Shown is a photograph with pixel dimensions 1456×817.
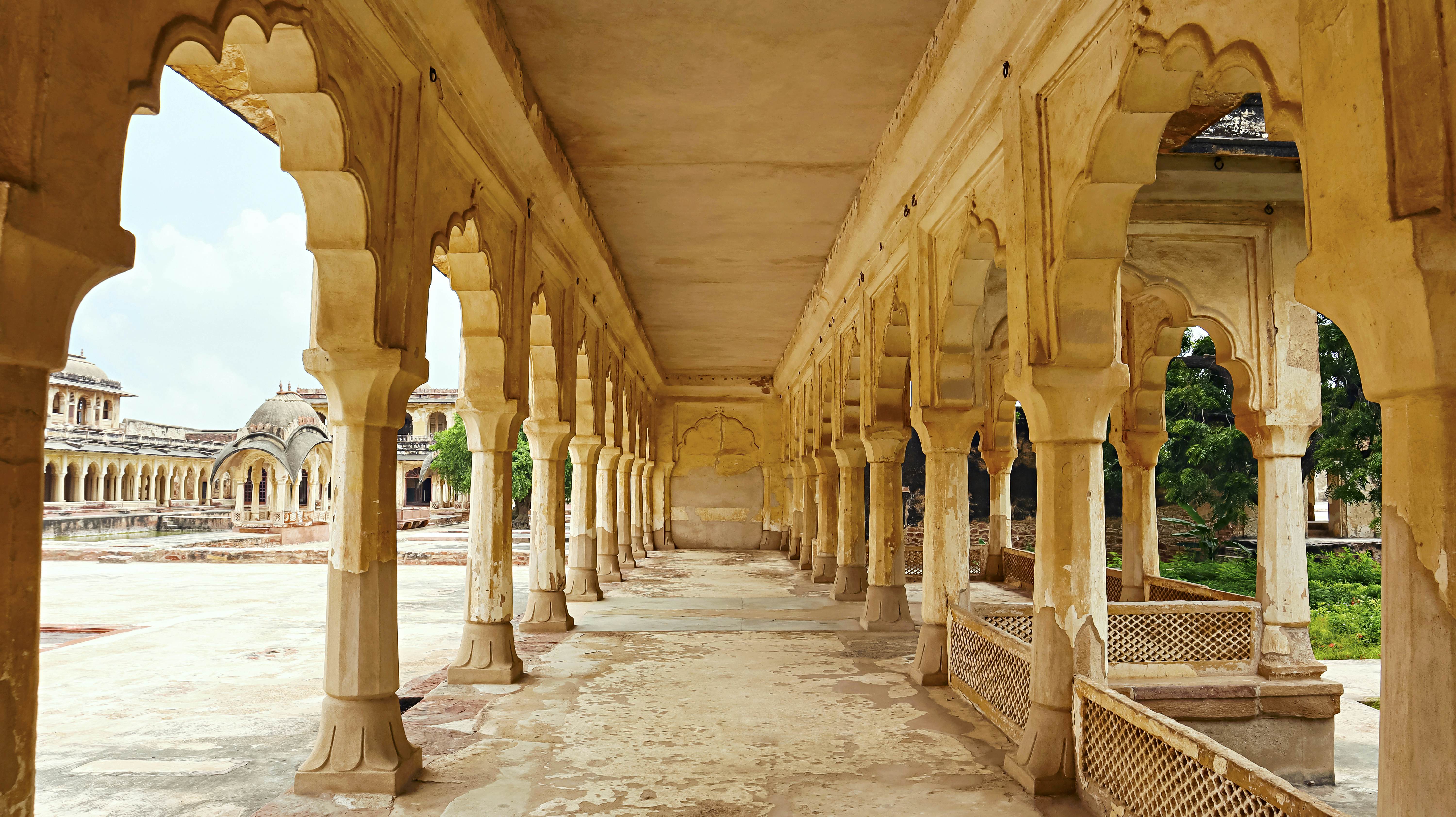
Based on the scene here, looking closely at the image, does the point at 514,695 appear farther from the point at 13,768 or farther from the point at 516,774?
the point at 13,768

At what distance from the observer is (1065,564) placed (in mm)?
4703

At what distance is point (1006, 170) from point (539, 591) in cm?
677

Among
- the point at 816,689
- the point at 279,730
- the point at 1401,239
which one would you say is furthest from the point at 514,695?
the point at 1401,239

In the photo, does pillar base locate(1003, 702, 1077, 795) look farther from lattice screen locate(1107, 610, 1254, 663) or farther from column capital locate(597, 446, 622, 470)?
column capital locate(597, 446, 622, 470)

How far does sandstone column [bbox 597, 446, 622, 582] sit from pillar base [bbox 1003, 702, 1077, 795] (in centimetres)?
1054

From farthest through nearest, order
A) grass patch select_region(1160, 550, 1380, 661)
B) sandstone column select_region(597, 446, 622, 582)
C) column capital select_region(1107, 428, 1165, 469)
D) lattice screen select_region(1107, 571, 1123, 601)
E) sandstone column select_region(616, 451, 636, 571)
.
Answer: sandstone column select_region(616, 451, 636, 571) → sandstone column select_region(597, 446, 622, 582) → grass patch select_region(1160, 550, 1380, 661) → lattice screen select_region(1107, 571, 1123, 601) → column capital select_region(1107, 428, 1165, 469)

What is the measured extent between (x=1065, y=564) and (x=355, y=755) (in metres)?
3.94

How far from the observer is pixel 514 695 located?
673 cm

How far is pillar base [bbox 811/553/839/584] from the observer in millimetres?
14555

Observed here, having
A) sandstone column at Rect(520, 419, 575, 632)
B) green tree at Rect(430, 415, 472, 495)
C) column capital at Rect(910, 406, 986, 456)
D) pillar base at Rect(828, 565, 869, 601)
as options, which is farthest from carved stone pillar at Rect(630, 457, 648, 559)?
green tree at Rect(430, 415, 472, 495)

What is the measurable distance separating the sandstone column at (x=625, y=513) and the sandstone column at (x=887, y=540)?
26.2 feet

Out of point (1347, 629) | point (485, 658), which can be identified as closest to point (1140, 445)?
point (1347, 629)

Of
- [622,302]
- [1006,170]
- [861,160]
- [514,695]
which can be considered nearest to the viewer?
[1006,170]

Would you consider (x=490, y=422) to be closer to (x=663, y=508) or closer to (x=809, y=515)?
(x=809, y=515)
